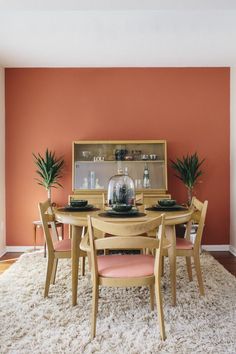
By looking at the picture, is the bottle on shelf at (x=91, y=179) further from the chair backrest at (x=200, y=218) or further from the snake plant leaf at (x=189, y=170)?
the chair backrest at (x=200, y=218)

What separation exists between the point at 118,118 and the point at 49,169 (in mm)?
1241

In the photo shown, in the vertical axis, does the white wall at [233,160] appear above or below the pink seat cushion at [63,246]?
above

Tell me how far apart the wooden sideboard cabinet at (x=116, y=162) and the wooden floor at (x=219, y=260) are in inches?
47.6

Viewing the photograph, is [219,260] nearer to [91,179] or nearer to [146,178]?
[146,178]

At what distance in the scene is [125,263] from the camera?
2.46 meters

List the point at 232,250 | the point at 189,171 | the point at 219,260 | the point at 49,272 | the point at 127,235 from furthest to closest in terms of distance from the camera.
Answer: the point at 232,250 < the point at 189,171 < the point at 219,260 < the point at 49,272 < the point at 127,235

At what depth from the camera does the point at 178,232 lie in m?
4.70

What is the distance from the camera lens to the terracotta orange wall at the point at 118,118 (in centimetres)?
479

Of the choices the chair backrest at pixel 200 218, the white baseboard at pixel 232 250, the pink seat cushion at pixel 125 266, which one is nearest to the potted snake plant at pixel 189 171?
the white baseboard at pixel 232 250

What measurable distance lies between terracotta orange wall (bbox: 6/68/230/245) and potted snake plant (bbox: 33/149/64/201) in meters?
0.10

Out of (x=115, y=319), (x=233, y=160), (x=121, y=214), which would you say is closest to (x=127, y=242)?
(x=121, y=214)

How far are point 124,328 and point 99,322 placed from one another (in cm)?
20
